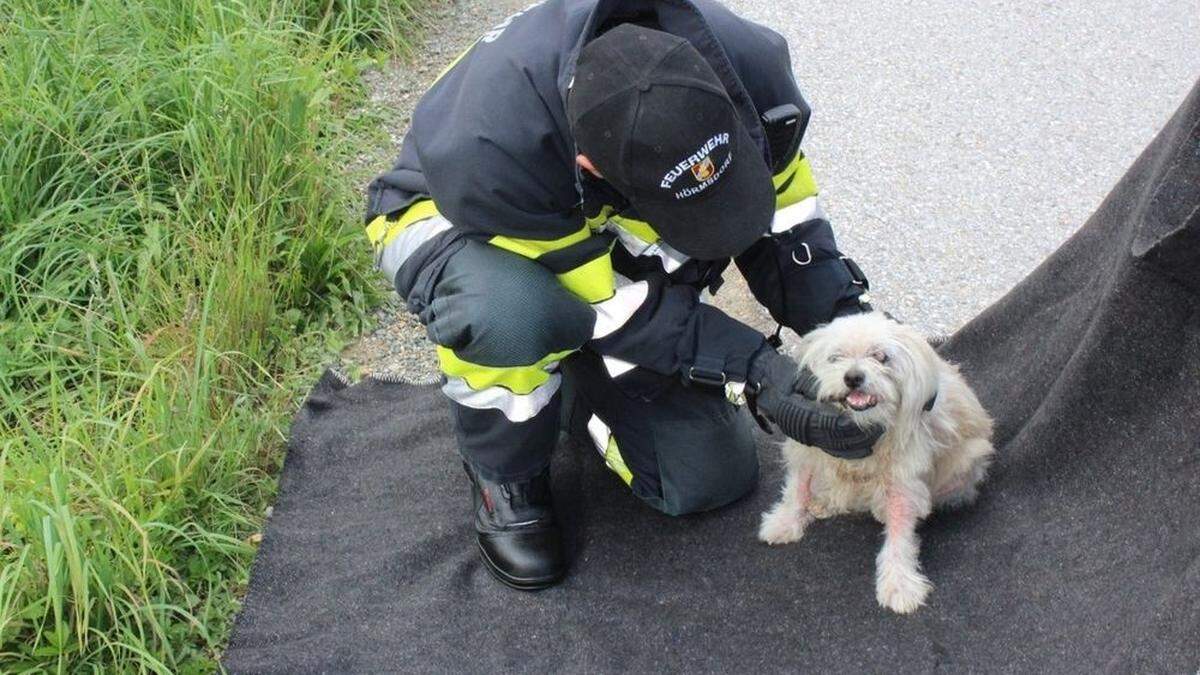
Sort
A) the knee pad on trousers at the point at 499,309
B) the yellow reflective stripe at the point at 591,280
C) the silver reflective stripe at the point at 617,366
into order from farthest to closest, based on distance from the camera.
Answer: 1. the silver reflective stripe at the point at 617,366
2. the yellow reflective stripe at the point at 591,280
3. the knee pad on trousers at the point at 499,309

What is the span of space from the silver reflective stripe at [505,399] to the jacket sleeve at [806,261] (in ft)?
2.17

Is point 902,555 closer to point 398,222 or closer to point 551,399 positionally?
point 551,399

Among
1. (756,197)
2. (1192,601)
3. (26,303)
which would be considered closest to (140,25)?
(26,303)

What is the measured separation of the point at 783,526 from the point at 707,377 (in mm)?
481

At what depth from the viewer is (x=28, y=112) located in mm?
3902

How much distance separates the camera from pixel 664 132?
2.31 meters

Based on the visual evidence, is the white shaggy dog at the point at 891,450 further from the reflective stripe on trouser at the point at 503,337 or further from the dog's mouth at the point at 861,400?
the reflective stripe on trouser at the point at 503,337

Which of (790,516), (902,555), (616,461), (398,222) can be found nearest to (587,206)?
(398,222)

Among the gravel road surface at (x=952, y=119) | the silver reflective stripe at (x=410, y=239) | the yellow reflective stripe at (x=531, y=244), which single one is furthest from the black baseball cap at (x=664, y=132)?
the gravel road surface at (x=952, y=119)

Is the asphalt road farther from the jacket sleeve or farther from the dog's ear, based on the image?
the dog's ear

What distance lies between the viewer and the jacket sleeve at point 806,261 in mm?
2992

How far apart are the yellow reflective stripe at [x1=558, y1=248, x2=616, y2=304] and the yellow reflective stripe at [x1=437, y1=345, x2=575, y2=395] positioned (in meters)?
0.15

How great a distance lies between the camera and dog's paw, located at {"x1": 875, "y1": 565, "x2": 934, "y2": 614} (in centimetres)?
278

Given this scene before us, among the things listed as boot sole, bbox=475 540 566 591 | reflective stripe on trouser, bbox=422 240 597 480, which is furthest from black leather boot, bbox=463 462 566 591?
reflective stripe on trouser, bbox=422 240 597 480
